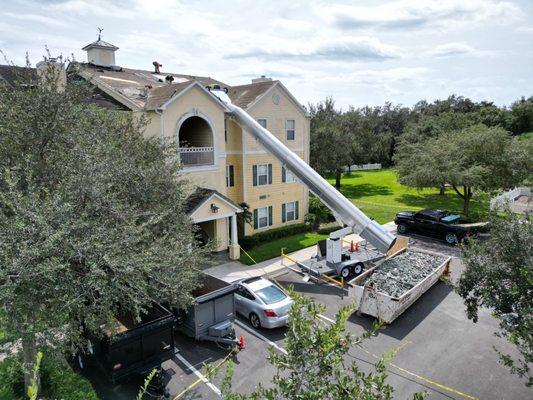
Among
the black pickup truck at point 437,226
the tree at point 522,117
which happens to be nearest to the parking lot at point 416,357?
the black pickup truck at point 437,226

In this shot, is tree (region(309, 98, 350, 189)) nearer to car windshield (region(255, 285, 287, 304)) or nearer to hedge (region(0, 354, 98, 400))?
car windshield (region(255, 285, 287, 304))

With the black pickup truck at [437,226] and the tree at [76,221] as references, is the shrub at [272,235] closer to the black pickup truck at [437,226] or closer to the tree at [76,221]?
the black pickup truck at [437,226]

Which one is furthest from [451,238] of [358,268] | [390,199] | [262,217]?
[390,199]

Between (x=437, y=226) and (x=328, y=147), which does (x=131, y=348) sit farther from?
(x=328, y=147)

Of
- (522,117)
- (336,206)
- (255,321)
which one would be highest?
(522,117)

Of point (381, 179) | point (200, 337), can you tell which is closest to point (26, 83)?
point (200, 337)

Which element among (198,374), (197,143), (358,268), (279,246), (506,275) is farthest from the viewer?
(279,246)

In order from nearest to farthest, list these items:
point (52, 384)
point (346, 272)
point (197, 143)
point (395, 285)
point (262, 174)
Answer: point (52, 384), point (395, 285), point (346, 272), point (197, 143), point (262, 174)
